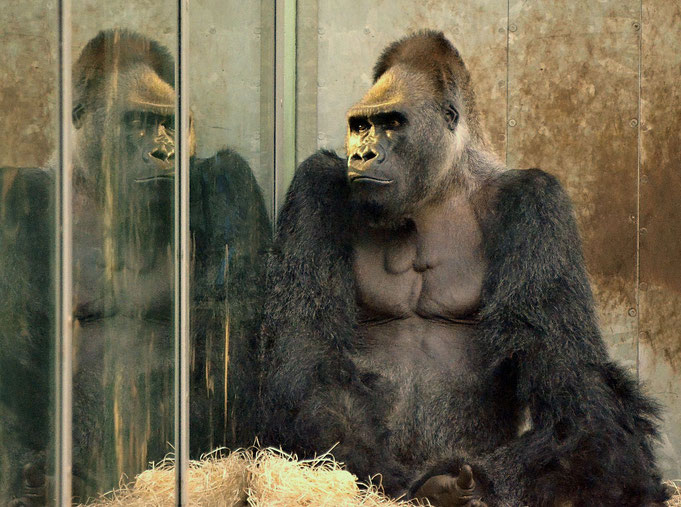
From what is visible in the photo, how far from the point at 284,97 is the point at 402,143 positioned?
58.6 inches

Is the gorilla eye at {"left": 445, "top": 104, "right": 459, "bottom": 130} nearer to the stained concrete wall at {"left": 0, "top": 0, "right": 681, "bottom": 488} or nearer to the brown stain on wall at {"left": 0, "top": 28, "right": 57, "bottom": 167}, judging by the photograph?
the stained concrete wall at {"left": 0, "top": 0, "right": 681, "bottom": 488}

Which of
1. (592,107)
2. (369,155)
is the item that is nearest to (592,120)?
(592,107)

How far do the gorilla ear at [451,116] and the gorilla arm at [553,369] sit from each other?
33 cm

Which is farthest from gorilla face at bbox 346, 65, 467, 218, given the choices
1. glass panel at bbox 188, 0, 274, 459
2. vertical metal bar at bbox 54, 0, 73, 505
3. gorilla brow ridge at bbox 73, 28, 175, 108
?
vertical metal bar at bbox 54, 0, 73, 505

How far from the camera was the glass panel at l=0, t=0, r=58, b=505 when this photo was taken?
1.89 metres

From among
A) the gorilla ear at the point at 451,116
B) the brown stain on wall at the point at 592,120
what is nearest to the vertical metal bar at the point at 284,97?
the gorilla ear at the point at 451,116

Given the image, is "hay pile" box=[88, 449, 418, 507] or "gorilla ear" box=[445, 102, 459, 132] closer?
"hay pile" box=[88, 449, 418, 507]

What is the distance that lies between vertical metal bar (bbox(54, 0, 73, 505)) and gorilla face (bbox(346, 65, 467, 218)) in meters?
1.92

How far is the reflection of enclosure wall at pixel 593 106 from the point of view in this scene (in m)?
5.67

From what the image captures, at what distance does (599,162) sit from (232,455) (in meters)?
3.15

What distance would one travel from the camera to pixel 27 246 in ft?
6.53

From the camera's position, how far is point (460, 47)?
5711 mm

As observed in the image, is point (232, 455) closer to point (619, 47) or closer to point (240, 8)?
point (240, 8)

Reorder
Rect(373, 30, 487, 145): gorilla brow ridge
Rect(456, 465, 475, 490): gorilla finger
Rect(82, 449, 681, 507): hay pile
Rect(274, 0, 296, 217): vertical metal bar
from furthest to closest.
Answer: Rect(274, 0, 296, 217): vertical metal bar, Rect(373, 30, 487, 145): gorilla brow ridge, Rect(456, 465, 475, 490): gorilla finger, Rect(82, 449, 681, 507): hay pile
